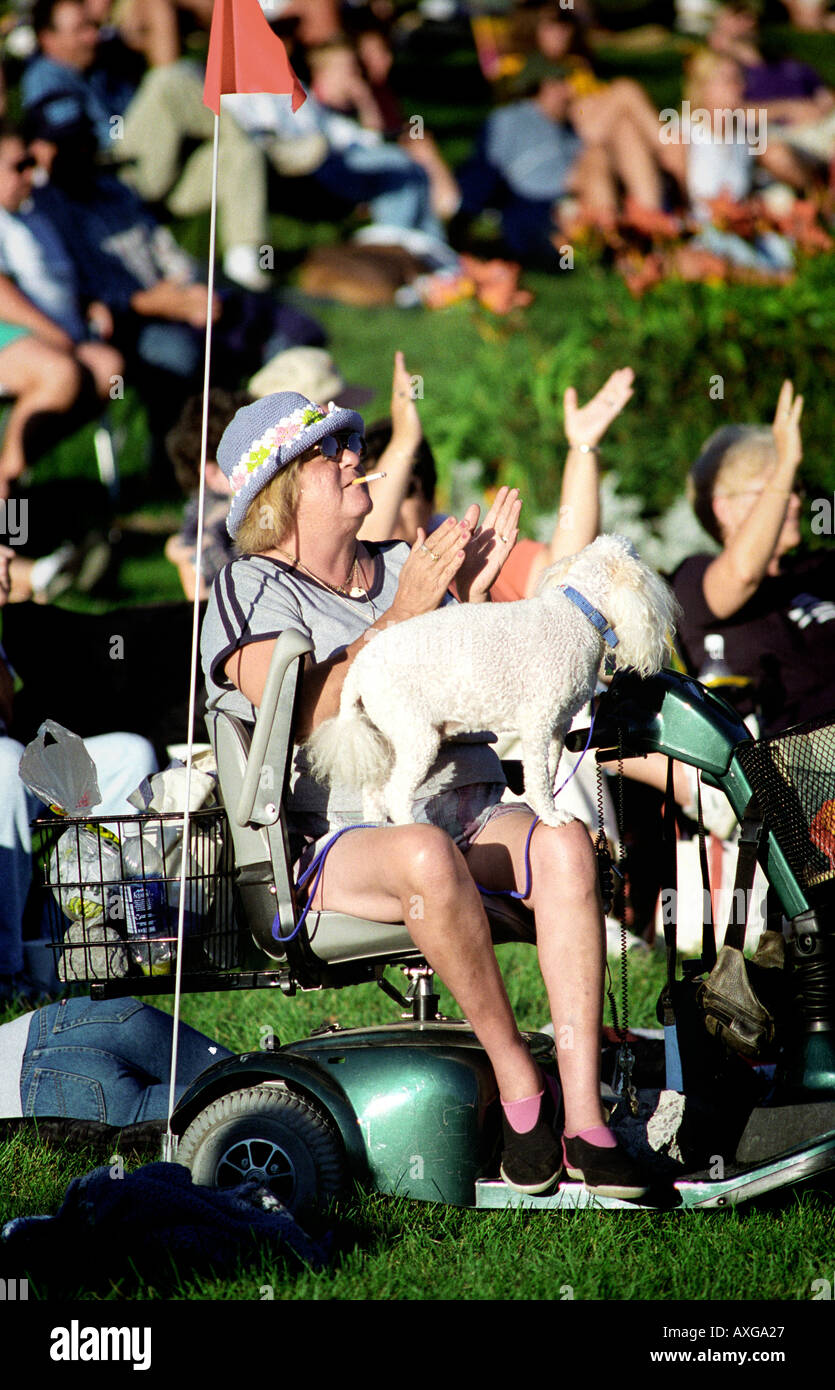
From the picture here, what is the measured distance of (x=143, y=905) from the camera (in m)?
2.86

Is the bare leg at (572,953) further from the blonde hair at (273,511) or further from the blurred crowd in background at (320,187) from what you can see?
the blurred crowd in background at (320,187)

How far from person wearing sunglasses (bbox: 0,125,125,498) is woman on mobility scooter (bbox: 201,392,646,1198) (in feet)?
11.6

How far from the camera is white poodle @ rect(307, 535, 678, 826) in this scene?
8.80 feet

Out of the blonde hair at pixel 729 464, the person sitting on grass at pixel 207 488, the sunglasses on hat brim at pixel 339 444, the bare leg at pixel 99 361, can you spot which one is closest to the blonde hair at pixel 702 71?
the bare leg at pixel 99 361

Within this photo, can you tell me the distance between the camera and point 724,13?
11.2 metres

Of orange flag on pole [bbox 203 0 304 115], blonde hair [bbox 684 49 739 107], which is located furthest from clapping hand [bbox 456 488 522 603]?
blonde hair [bbox 684 49 739 107]

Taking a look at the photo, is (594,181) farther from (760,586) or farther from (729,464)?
(760,586)

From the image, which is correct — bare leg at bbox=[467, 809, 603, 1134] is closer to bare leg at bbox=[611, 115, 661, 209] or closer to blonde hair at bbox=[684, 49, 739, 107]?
bare leg at bbox=[611, 115, 661, 209]

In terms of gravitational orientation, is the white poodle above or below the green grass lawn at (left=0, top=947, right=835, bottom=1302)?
above

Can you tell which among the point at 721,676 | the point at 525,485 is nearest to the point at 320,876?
the point at 721,676

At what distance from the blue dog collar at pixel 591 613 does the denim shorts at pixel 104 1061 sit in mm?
1506
